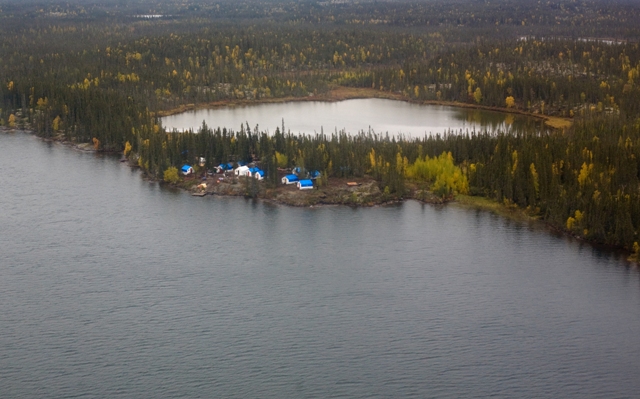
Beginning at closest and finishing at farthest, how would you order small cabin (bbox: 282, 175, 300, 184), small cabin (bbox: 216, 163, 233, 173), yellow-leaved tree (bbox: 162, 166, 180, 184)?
small cabin (bbox: 282, 175, 300, 184) < yellow-leaved tree (bbox: 162, 166, 180, 184) < small cabin (bbox: 216, 163, 233, 173)

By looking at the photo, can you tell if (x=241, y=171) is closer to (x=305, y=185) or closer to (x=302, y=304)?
(x=305, y=185)

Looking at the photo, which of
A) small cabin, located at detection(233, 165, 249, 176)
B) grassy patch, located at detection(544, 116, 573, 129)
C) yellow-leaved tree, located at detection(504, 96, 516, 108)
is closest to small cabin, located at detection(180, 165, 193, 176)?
small cabin, located at detection(233, 165, 249, 176)

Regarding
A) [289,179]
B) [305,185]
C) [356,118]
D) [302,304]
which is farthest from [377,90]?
[302,304]

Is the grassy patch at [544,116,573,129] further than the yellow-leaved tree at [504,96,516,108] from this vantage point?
No

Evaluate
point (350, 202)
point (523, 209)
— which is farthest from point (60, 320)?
point (523, 209)

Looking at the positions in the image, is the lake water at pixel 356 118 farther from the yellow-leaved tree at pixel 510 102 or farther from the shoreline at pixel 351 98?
the yellow-leaved tree at pixel 510 102

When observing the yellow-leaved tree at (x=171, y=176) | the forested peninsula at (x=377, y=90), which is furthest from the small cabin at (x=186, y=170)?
the yellow-leaved tree at (x=171, y=176)

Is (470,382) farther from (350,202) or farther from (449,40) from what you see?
(449,40)

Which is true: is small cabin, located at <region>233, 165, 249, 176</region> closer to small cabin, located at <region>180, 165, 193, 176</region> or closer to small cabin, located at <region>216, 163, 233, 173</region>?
small cabin, located at <region>216, 163, 233, 173</region>
